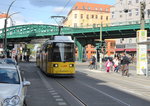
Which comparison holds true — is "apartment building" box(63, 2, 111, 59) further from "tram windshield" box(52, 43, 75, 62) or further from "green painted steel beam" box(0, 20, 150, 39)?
"tram windshield" box(52, 43, 75, 62)

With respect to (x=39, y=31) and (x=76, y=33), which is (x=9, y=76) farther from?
(x=39, y=31)

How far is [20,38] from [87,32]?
2173 centimetres

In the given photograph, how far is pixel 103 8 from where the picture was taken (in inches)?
5448

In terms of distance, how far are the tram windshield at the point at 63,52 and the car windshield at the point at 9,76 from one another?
13.0 m

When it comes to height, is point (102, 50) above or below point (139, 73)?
above

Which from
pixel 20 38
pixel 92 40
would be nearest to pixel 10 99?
pixel 92 40

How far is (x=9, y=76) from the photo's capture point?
8195mm

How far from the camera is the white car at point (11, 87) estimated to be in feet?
21.0

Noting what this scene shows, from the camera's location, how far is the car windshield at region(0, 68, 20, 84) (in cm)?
791

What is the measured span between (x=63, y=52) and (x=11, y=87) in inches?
576

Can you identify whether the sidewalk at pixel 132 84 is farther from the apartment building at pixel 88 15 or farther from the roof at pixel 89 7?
the roof at pixel 89 7

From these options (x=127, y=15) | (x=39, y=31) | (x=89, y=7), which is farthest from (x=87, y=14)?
(x=39, y=31)

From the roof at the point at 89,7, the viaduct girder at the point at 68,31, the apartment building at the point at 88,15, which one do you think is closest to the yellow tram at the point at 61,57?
the viaduct girder at the point at 68,31

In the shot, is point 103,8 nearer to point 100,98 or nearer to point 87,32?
point 87,32
